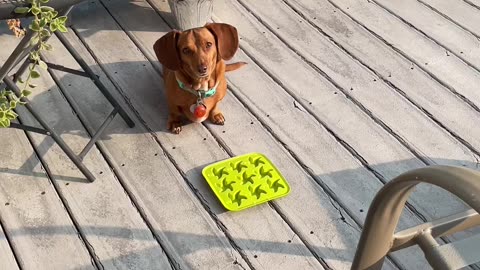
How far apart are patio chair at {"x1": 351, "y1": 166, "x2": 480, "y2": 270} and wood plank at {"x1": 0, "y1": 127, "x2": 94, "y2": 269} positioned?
0.96 m

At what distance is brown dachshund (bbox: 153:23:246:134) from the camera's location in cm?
203

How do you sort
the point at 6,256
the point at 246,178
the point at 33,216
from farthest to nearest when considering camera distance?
the point at 246,178 < the point at 33,216 < the point at 6,256

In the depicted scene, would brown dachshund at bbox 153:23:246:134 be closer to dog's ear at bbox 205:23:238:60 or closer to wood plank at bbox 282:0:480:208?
dog's ear at bbox 205:23:238:60

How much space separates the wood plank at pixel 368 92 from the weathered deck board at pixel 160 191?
63 cm

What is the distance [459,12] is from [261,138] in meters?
1.26

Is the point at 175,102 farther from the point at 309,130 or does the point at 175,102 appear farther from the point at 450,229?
the point at 450,229

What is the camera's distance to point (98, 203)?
200 cm

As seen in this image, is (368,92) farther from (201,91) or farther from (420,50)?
(201,91)

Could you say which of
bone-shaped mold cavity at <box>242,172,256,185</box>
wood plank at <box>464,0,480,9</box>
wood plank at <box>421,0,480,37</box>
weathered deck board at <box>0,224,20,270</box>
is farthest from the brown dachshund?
wood plank at <box>464,0,480,9</box>

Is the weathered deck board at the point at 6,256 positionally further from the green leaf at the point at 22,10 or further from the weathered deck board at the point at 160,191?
the green leaf at the point at 22,10

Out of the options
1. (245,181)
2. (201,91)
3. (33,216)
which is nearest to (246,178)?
(245,181)

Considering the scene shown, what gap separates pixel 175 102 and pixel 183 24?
56cm

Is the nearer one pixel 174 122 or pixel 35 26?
pixel 35 26

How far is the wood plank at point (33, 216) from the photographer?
6.05 feet
